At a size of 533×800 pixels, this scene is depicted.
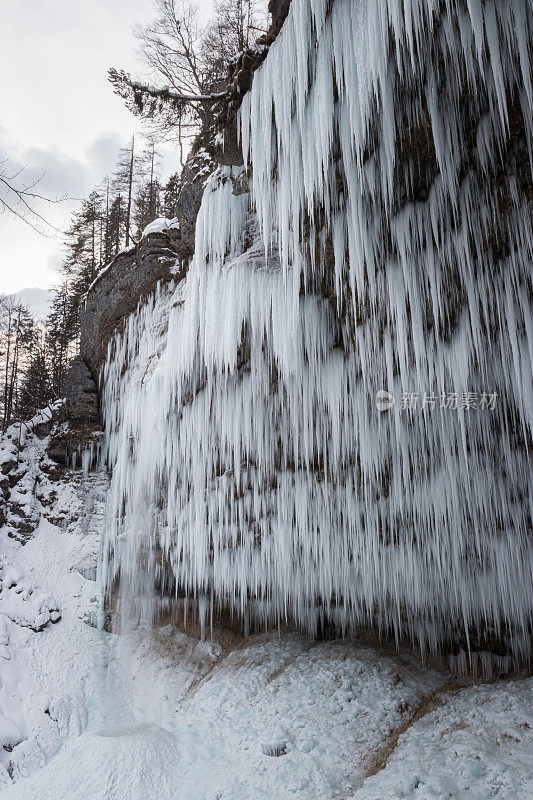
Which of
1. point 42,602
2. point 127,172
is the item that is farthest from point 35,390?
point 127,172

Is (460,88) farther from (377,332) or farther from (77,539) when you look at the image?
(77,539)

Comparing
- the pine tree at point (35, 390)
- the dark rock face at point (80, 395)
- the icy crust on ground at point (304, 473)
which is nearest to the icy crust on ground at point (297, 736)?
the icy crust on ground at point (304, 473)

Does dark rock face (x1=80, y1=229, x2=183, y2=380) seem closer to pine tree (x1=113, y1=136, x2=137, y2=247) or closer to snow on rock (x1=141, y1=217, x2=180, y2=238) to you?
snow on rock (x1=141, y1=217, x2=180, y2=238)

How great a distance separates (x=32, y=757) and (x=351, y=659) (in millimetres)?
4792

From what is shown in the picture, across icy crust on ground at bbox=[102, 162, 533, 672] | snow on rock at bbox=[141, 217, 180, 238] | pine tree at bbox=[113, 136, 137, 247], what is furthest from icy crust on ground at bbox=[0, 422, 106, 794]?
pine tree at bbox=[113, 136, 137, 247]

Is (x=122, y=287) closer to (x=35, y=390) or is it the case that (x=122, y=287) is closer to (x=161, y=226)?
(x=161, y=226)

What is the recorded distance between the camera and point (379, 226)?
330 centimetres

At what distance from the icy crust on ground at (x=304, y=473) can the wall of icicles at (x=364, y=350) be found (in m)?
0.03

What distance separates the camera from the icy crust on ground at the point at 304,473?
4465mm

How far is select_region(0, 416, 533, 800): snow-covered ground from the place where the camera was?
4.70m

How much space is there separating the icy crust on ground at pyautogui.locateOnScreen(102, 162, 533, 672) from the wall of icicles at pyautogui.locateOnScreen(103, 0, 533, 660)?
30mm

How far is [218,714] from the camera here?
660 centimetres

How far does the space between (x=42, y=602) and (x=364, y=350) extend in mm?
8344

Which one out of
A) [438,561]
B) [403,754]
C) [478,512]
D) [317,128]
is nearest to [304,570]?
[438,561]
